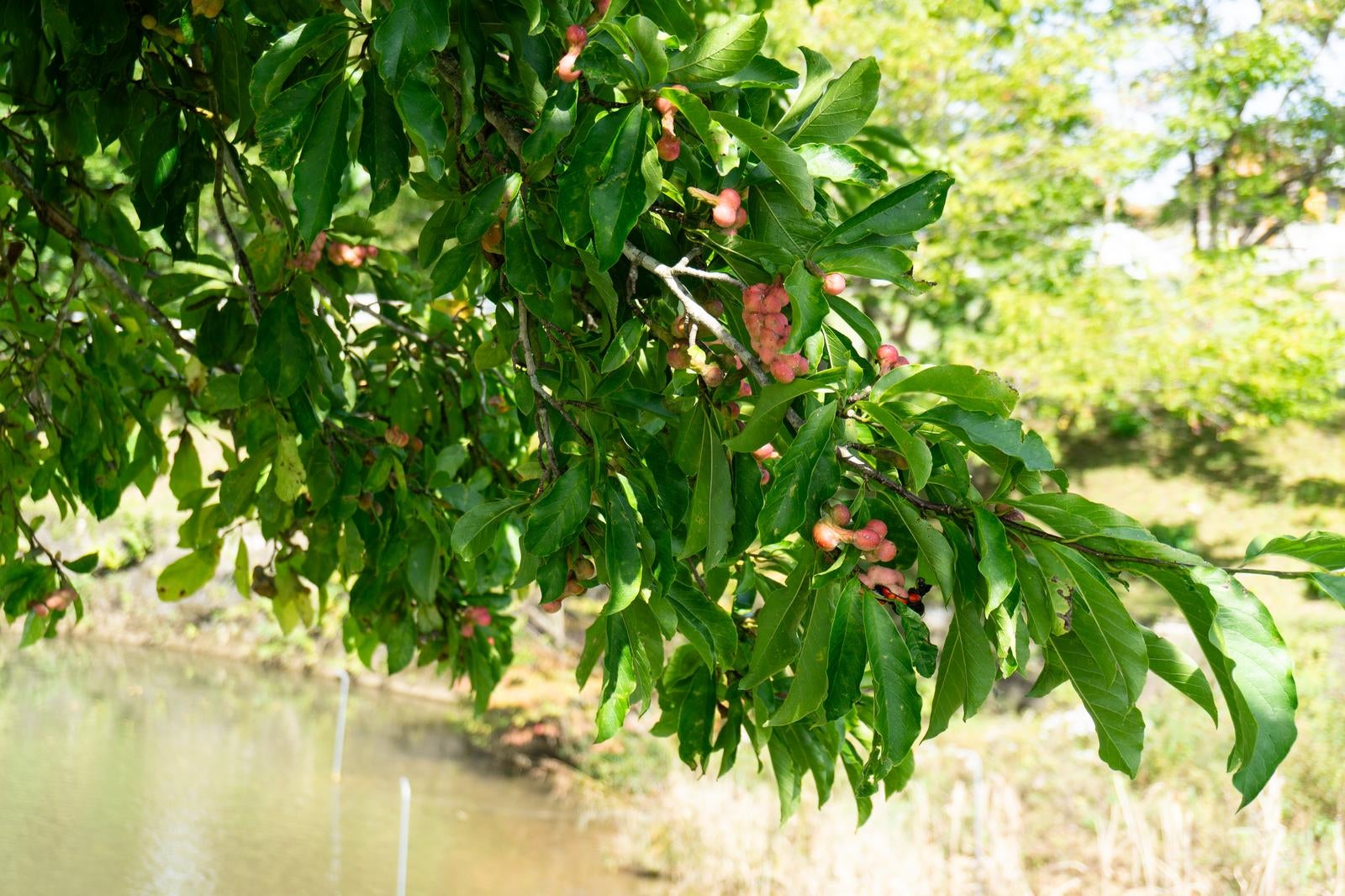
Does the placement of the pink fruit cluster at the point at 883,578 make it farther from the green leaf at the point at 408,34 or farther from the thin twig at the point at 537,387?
the green leaf at the point at 408,34

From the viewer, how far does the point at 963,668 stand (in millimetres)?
812

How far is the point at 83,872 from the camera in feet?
15.9

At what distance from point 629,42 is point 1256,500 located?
1014 centimetres

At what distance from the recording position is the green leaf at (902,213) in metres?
0.78

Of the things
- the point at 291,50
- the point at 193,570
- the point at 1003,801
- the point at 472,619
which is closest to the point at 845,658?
the point at 291,50

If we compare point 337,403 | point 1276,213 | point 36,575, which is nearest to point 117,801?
point 36,575

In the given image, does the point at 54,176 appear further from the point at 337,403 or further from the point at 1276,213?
the point at 1276,213

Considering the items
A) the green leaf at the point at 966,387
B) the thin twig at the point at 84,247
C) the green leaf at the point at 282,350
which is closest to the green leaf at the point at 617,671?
the green leaf at the point at 966,387

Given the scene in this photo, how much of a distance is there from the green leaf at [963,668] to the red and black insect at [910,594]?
0.08 feet

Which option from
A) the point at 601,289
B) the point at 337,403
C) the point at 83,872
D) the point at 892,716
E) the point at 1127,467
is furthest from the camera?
the point at 1127,467

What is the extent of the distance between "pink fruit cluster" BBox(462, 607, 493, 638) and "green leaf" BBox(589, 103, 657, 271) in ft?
3.53

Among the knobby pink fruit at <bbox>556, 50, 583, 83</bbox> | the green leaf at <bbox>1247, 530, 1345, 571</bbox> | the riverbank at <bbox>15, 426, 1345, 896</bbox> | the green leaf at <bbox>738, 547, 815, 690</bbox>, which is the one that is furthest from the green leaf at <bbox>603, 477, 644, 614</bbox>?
the riverbank at <bbox>15, 426, 1345, 896</bbox>

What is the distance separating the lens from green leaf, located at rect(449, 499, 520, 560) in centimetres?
93

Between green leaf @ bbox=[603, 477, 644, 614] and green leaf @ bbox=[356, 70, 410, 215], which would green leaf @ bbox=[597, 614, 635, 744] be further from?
green leaf @ bbox=[356, 70, 410, 215]
